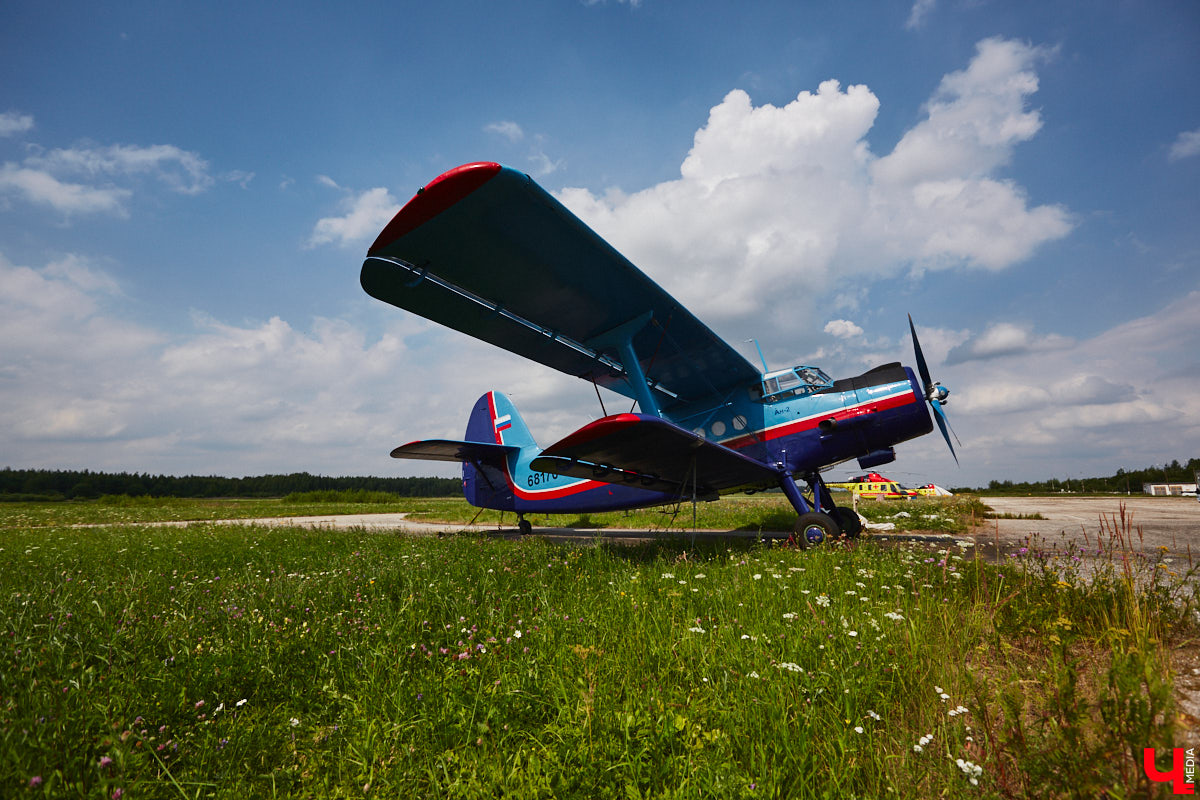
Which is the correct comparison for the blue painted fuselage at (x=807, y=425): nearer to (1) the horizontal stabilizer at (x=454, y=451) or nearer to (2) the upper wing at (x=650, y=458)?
(2) the upper wing at (x=650, y=458)

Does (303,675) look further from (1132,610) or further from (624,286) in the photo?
(624,286)

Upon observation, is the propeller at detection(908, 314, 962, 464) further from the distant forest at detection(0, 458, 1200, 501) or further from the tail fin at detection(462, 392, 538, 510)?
the distant forest at detection(0, 458, 1200, 501)

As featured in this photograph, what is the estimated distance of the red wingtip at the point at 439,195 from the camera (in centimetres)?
521

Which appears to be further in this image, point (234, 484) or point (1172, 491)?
point (234, 484)

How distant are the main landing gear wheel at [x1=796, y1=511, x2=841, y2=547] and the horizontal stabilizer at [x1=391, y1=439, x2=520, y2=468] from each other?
7.03 metres

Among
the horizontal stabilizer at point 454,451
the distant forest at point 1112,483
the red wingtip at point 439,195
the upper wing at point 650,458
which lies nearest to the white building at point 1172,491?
the distant forest at point 1112,483

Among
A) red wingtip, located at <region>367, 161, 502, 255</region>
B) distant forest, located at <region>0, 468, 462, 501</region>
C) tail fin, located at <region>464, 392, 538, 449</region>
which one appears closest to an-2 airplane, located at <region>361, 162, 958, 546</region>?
red wingtip, located at <region>367, 161, 502, 255</region>

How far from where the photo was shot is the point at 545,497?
1159 centimetres

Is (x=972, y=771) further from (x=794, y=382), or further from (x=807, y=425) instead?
(x=794, y=382)

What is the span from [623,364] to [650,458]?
7.55ft

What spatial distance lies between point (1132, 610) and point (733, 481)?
5.53m

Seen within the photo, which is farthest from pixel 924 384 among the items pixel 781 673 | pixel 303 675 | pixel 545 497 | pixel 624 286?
pixel 303 675

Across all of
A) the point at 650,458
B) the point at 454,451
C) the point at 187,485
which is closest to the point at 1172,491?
the point at 650,458

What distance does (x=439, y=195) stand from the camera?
5.42 meters
